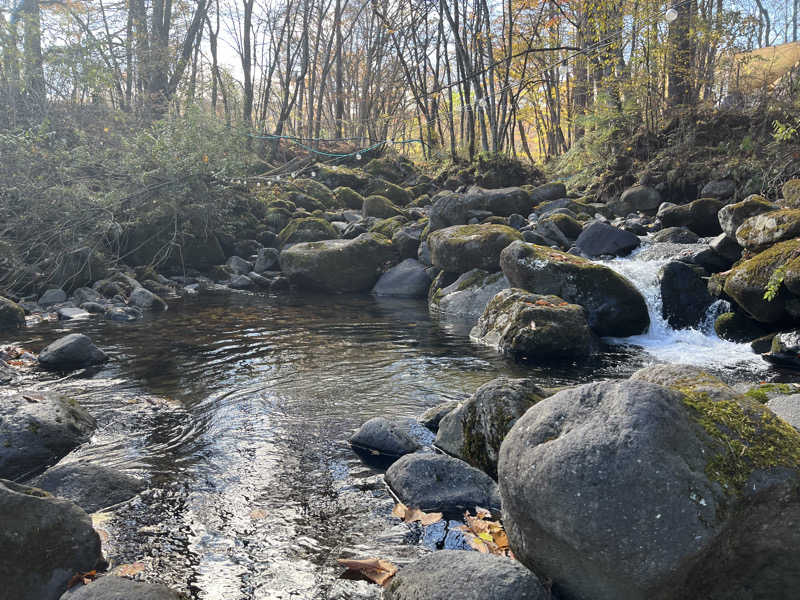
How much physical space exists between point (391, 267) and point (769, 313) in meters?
8.25

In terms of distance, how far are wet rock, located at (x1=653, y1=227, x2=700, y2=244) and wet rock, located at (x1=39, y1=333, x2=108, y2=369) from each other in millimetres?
9884

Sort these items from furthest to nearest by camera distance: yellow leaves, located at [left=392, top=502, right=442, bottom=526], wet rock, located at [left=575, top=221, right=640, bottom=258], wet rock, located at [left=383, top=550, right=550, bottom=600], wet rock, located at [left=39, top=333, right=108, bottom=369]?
wet rock, located at [left=575, top=221, right=640, bottom=258], wet rock, located at [left=39, top=333, right=108, bottom=369], yellow leaves, located at [left=392, top=502, right=442, bottom=526], wet rock, located at [left=383, top=550, right=550, bottom=600]

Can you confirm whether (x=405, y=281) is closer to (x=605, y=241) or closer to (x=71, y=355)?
(x=605, y=241)

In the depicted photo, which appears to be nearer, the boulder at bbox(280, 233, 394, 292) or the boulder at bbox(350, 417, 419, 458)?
the boulder at bbox(350, 417, 419, 458)

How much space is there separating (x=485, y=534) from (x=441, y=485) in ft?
1.65

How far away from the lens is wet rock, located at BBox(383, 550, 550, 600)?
2637 millimetres

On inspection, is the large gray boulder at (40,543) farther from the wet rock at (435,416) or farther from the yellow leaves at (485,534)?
the wet rock at (435,416)

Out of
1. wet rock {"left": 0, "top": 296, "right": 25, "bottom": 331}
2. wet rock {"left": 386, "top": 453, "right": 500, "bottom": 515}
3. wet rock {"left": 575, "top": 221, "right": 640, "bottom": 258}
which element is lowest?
wet rock {"left": 386, "top": 453, "right": 500, "bottom": 515}

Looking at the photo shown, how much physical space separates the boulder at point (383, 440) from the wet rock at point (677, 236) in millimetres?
8689

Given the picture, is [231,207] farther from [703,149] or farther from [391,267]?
[703,149]

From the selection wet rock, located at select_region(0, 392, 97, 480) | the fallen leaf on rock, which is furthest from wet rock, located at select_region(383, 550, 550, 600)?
wet rock, located at select_region(0, 392, 97, 480)

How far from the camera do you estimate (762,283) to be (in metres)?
7.96

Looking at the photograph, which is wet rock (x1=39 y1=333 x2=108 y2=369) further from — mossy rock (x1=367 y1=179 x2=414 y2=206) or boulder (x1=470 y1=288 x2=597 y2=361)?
mossy rock (x1=367 y1=179 x2=414 y2=206)

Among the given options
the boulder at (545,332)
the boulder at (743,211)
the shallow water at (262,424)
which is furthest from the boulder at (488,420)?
the boulder at (743,211)
